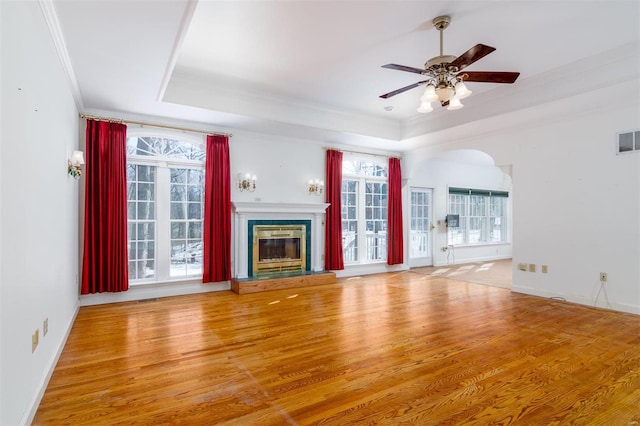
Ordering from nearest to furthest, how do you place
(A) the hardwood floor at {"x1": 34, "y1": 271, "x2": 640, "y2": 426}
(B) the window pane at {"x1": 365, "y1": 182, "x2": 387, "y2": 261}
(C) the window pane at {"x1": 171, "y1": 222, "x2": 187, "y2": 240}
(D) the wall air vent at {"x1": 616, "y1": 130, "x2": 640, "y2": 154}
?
1. (A) the hardwood floor at {"x1": 34, "y1": 271, "x2": 640, "y2": 426}
2. (D) the wall air vent at {"x1": 616, "y1": 130, "x2": 640, "y2": 154}
3. (C) the window pane at {"x1": 171, "y1": 222, "x2": 187, "y2": 240}
4. (B) the window pane at {"x1": 365, "y1": 182, "x2": 387, "y2": 261}

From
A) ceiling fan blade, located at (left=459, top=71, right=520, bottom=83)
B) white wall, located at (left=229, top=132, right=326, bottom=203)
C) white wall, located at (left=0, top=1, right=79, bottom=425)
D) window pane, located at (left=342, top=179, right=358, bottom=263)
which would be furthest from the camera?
window pane, located at (left=342, top=179, right=358, bottom=263)

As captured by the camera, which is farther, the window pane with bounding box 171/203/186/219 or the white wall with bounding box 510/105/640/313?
the window pane with bounding box 171/203/186/219

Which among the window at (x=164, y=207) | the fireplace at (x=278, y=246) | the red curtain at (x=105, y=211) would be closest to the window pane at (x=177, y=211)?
the window at (x=164, y=207)

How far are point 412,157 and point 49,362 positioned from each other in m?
7.30

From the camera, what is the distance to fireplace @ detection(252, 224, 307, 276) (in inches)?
247

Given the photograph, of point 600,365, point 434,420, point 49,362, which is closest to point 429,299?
point 600,365

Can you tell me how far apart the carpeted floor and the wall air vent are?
2823 millimetres

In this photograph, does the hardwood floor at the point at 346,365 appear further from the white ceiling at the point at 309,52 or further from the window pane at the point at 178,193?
the white ceiling at the point at 309,52

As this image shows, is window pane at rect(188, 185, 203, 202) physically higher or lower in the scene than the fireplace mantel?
higher

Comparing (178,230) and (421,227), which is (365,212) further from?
(178,230)

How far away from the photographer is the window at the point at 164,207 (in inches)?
210

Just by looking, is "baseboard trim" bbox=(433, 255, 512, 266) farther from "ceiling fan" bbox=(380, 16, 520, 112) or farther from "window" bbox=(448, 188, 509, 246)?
"ceiling fan" bbox=(380, 16, 520, 112)

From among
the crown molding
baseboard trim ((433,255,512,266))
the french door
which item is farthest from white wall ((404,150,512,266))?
the crown molding

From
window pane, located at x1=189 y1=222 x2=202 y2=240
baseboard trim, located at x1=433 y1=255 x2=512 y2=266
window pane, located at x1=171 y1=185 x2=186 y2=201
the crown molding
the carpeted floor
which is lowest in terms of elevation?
the carpeted floor
